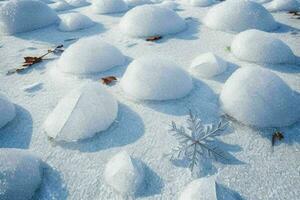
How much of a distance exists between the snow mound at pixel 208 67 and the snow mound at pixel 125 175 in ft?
3.38

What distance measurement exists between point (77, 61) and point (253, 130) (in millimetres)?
1358

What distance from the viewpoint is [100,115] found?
1.68 m

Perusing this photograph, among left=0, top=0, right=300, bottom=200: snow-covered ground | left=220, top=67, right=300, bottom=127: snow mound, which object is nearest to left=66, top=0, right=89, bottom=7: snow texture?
left=0, top=0, right=300, bottom=200: snow-covered ground

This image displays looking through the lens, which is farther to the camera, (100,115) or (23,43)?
(23,43)

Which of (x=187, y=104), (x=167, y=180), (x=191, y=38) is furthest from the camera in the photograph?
(x=191, y=38)

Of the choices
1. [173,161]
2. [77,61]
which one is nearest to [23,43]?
[77,61]

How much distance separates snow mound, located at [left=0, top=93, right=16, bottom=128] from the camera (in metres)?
1.76

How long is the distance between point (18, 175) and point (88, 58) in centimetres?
116

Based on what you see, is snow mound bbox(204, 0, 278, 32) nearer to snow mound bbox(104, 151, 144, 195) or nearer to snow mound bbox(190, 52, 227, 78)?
snow mound bbox(190, 52, 227, 78)

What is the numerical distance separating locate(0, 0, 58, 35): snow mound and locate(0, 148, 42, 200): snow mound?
2.27m

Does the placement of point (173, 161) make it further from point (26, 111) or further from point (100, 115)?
point (26, 111)

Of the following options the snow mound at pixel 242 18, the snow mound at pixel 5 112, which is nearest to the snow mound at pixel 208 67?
the snow mound at pixel 242 18

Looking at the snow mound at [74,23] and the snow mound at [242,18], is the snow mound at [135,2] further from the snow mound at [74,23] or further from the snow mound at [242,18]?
the snow mound at [242,18]

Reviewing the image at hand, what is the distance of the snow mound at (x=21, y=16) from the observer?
3.23 meters
